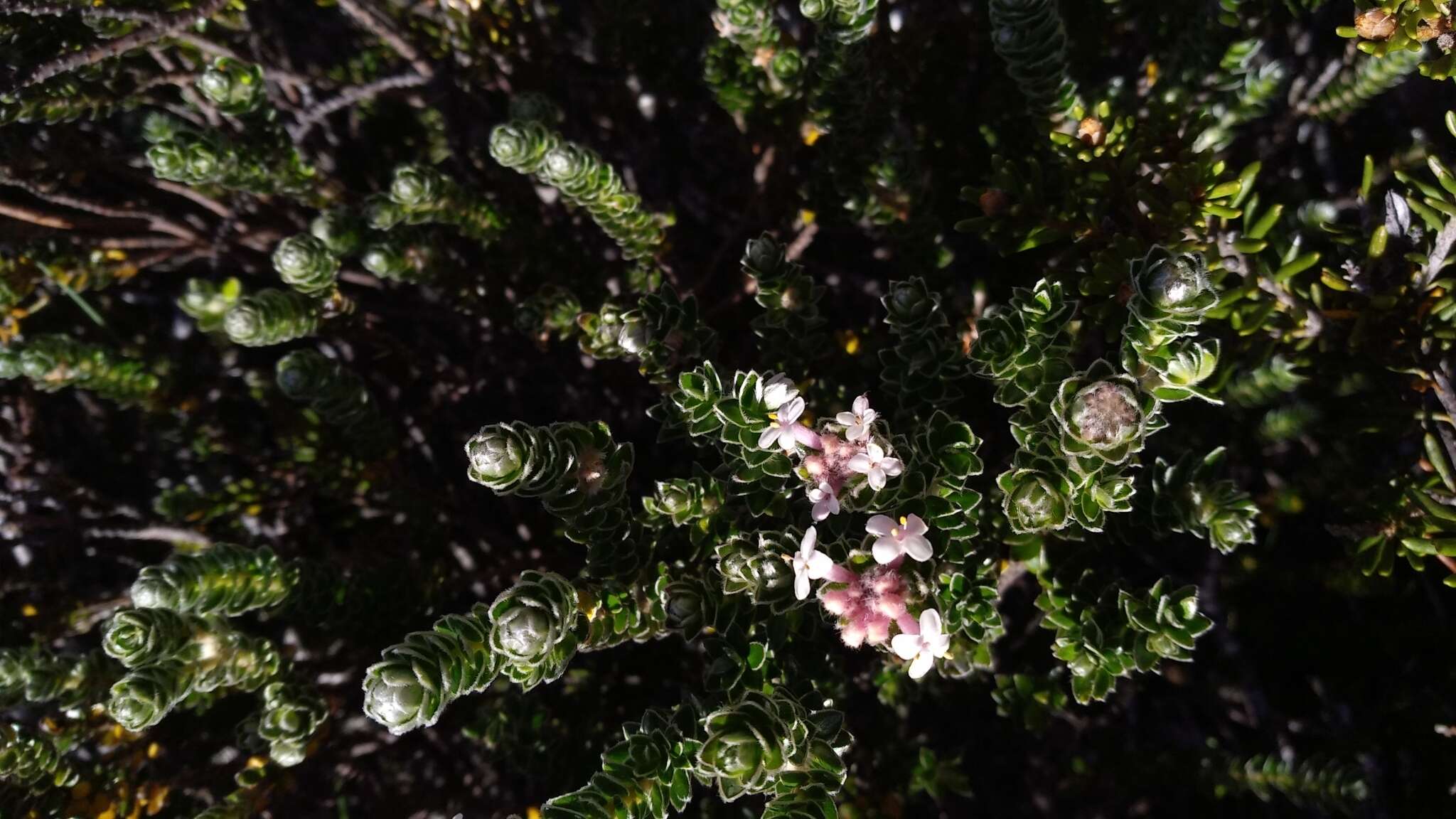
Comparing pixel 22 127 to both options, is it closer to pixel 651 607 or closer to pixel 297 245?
pixel 297 245

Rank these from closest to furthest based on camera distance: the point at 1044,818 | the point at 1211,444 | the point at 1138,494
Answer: the point at 1138,494 → the point at 1211,444 → the point at 1044,818

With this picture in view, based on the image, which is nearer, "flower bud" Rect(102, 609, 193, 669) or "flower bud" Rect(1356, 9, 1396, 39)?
"flower bud" Rect(1356, 9, 1396, 39)

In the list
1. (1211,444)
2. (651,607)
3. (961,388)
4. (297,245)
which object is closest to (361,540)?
(297,245)

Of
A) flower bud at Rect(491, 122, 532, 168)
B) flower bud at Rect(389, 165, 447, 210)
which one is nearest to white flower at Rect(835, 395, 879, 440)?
flower bud at Rect(491, 122, 532, 168)

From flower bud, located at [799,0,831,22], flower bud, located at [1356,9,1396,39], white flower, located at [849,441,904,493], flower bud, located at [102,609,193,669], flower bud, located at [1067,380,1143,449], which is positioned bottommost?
flower bud, located at [102,609,193,669]

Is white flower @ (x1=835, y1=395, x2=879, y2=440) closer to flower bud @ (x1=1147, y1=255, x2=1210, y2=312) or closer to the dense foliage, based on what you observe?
the dense foliage

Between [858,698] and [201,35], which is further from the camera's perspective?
[858,698]

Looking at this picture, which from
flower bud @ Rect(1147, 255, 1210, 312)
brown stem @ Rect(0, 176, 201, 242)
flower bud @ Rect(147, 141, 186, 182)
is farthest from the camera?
brown stem @ Rect(0, 176, 201, 242)
